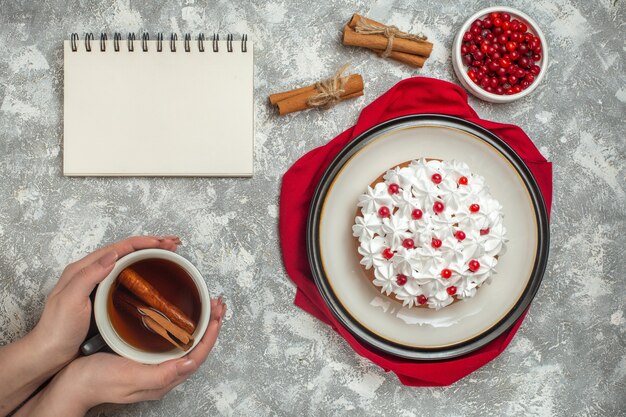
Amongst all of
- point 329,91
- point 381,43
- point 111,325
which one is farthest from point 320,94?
point 111,325

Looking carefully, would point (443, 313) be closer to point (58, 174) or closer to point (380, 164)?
point (380, 164)

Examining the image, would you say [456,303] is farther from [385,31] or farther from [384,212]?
[385,31]

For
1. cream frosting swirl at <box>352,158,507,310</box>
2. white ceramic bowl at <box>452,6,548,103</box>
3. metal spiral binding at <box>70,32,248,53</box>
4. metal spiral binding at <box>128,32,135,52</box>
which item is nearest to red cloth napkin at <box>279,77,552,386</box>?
white ceramic bowl at <box>452,6,548,103</box>

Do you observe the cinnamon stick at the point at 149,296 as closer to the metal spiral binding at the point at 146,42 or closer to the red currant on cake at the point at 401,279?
the red currant on cake at the point at 401,279

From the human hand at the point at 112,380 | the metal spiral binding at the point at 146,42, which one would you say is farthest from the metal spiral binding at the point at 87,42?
the human hand at the point at 112,380

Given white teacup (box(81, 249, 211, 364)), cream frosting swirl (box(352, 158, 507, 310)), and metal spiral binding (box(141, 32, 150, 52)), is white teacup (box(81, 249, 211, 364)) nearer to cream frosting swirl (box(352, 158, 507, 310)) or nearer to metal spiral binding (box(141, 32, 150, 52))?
cream frosting swirl (box(352, 158, 507, 310))

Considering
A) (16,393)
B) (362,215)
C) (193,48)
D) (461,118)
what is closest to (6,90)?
(193,48)
